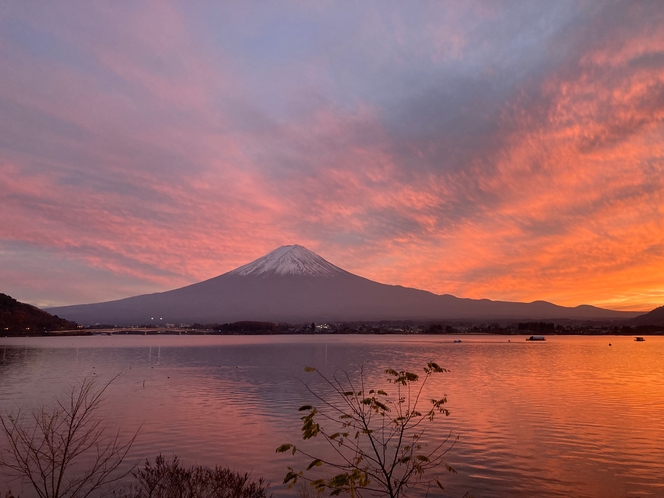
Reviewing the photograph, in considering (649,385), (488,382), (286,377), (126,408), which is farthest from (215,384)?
(649,385)

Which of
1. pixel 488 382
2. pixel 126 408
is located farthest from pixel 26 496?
pixel 488 382

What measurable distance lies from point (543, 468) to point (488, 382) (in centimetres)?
2824

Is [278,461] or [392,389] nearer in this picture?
[278,461]

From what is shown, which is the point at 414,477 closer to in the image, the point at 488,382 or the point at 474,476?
the point at 474,476

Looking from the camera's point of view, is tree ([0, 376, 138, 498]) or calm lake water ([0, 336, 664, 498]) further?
calm lake water ([0, 336, 664, 498])

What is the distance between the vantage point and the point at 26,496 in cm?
1523

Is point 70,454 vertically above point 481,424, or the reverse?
point 70,454

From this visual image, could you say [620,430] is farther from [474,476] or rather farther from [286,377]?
[286,377]

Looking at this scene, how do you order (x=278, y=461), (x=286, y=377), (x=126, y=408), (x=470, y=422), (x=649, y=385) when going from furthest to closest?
(x=286, y=377), (x=649, y=385), (x=126, y=408), (x=470, y=422), (x=278, y=461)

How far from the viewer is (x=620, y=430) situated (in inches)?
985

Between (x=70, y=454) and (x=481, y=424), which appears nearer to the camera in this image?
(x=70, y=454)

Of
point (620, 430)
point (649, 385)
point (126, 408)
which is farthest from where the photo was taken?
point (649, 385)

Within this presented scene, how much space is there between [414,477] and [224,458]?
744 cm

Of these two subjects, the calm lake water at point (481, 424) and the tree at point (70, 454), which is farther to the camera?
the calm lake water at point (481, 424)
